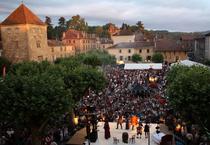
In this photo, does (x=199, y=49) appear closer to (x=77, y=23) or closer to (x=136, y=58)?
(x=136, y=58)

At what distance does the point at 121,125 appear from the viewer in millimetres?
25781

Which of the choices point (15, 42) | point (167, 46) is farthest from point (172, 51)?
point (15, 42)

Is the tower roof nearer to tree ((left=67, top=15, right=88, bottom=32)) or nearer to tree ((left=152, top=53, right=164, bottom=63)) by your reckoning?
tree ((left=152, top=53, right=164, bottom=63))

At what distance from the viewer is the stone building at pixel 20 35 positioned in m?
58.6

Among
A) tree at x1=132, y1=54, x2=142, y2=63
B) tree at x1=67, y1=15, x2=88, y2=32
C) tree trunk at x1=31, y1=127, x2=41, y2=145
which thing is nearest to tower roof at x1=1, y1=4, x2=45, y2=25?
tree at x1=132, y1=54, x2=142, y2=63

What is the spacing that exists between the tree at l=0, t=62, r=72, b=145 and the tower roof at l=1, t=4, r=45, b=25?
4283cm

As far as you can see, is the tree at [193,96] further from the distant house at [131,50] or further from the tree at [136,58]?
the distant house at [131,50]

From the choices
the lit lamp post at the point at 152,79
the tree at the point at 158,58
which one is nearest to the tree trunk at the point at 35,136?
the lit lamp post at the point at 152,79

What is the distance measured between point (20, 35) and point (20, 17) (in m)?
3.36

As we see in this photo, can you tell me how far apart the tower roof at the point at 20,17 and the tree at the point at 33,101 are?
42.8m

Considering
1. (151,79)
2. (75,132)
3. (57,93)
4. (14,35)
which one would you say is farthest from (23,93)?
(14,35)

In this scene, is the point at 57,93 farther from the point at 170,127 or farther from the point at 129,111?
the point at 129,111

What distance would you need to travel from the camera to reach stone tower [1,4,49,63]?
58.6 meters

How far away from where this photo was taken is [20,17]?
59156 millimetres
